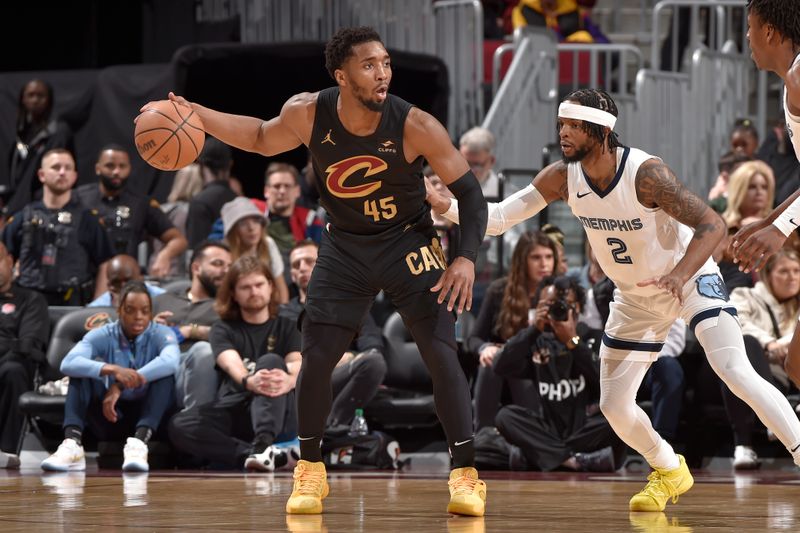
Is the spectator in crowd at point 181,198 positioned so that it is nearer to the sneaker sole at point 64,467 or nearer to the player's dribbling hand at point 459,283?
the sneaker sole at point 64,467

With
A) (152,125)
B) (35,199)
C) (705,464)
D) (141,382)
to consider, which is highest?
(152,125)

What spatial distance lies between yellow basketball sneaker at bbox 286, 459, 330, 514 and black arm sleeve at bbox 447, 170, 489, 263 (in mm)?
1100

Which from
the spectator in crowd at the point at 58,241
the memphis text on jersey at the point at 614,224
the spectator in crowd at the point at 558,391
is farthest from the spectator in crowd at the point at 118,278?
the memphis text on jersey at the point at 614,224

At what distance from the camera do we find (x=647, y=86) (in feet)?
37.4

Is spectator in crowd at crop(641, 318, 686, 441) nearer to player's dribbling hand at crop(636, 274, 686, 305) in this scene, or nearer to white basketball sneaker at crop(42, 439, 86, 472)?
player's dribbling hand at crop(636, 274, 686, 305)

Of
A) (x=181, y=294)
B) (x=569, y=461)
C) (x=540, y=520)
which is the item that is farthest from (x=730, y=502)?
(x=181, y=294)

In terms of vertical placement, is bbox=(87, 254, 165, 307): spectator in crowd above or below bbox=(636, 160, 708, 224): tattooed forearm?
below

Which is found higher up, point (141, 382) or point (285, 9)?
Answer: point (285, 9)

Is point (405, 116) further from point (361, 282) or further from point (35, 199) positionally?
point (35, 199)

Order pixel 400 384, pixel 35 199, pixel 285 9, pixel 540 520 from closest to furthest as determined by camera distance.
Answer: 1. pixel 540 520
2. pixel 400 384
3. pixel 35 199
4. pixel 285 9

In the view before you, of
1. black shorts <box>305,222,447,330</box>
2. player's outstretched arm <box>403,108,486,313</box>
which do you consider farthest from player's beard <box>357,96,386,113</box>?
black shorts <box>305,222,447,330</box>

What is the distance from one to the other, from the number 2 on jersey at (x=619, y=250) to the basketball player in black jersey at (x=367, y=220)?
1.92 ft

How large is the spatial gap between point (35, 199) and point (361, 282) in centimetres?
655

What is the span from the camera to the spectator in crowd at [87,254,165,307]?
30.7 ft
